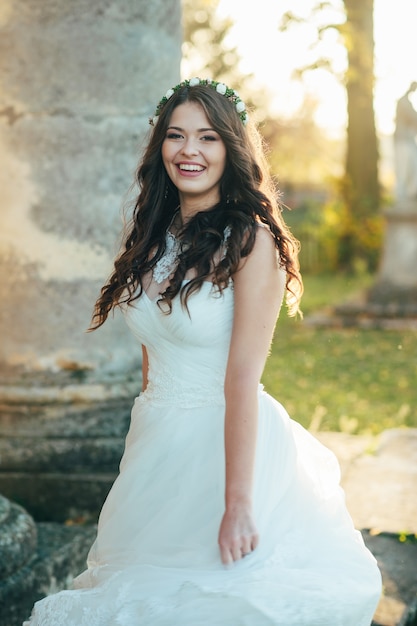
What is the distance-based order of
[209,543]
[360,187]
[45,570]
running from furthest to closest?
[360,187] < [45,570] < [209,543]

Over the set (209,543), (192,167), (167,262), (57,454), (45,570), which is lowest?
(45,570)

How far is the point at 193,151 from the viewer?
91.3 inches

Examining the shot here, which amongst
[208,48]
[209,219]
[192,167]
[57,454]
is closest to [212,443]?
[209,219]

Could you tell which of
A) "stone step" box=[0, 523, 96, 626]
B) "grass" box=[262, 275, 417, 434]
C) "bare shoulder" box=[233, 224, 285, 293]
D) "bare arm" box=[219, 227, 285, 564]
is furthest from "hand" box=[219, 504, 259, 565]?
"grass" box=[262, 275, 417, 434]

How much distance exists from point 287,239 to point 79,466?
2.13m

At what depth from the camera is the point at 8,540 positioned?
3.09 m

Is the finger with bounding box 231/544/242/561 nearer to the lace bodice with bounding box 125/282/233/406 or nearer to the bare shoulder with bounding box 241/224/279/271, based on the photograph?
the lace bodice with bounding box 125/282/233/406

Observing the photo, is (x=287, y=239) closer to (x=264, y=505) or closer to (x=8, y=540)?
(x=264, y=505)

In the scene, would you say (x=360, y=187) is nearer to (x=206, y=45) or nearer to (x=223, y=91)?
(x=206, y=45)

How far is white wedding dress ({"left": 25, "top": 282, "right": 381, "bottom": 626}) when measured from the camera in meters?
1.98

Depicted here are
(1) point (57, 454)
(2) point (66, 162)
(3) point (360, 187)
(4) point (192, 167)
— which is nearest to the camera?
(4) point (192, 167)

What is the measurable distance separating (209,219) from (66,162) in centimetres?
173

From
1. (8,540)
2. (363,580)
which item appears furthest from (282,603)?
(8,540)

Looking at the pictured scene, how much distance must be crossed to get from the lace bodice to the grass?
468 cm
